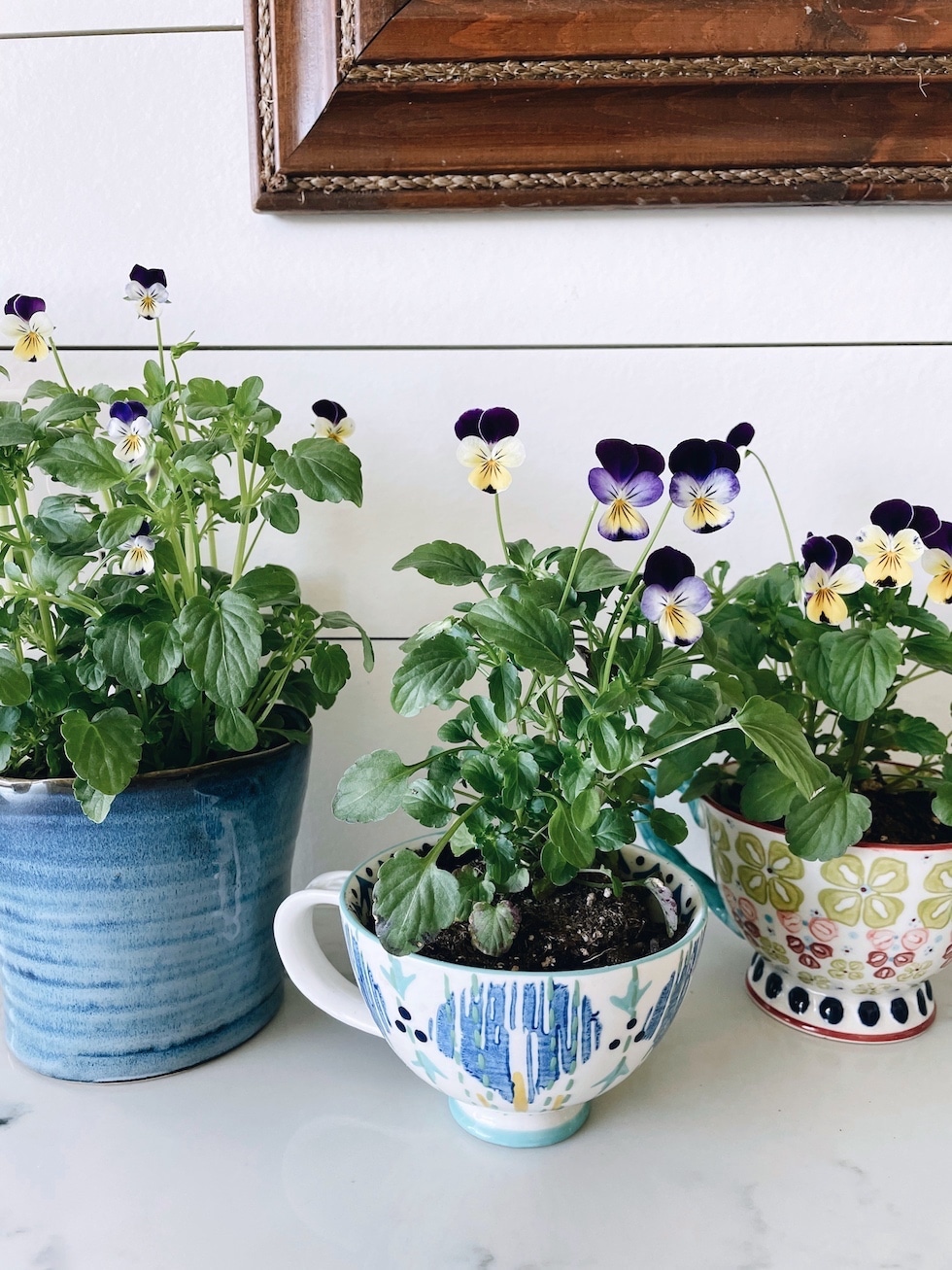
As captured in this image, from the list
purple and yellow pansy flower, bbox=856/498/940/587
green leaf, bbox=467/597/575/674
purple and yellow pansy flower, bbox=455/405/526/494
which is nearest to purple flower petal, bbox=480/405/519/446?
purple and yellow pansy flower, bbox=455/405/526/494

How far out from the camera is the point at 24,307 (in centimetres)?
64

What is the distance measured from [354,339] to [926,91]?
43cm

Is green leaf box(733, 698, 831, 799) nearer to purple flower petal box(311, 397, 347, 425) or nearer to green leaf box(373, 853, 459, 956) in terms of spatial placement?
green leaf box(373, 853, 459, 956)

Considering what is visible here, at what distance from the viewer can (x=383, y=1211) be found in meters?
0.50

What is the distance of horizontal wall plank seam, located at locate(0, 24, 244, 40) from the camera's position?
75 centimetres

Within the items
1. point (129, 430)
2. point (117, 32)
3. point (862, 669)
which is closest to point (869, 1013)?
point (862, 669)

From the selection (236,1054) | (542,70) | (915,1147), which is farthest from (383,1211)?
(542,70)

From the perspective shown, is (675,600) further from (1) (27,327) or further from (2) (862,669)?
(1) (27,327)

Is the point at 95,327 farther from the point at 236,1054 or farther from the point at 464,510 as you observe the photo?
the point at 236,1054

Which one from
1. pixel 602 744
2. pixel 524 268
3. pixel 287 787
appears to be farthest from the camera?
pixel 524 268

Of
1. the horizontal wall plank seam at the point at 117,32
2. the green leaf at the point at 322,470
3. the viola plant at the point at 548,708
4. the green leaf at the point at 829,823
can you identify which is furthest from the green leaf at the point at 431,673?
the horizontal wall plank seam at the point at 117,32

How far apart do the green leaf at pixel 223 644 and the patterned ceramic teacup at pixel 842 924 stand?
12.3 inches

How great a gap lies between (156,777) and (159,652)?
71mm

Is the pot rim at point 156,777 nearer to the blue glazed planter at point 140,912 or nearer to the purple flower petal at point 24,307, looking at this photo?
the blue glazed planter at point 140,912
